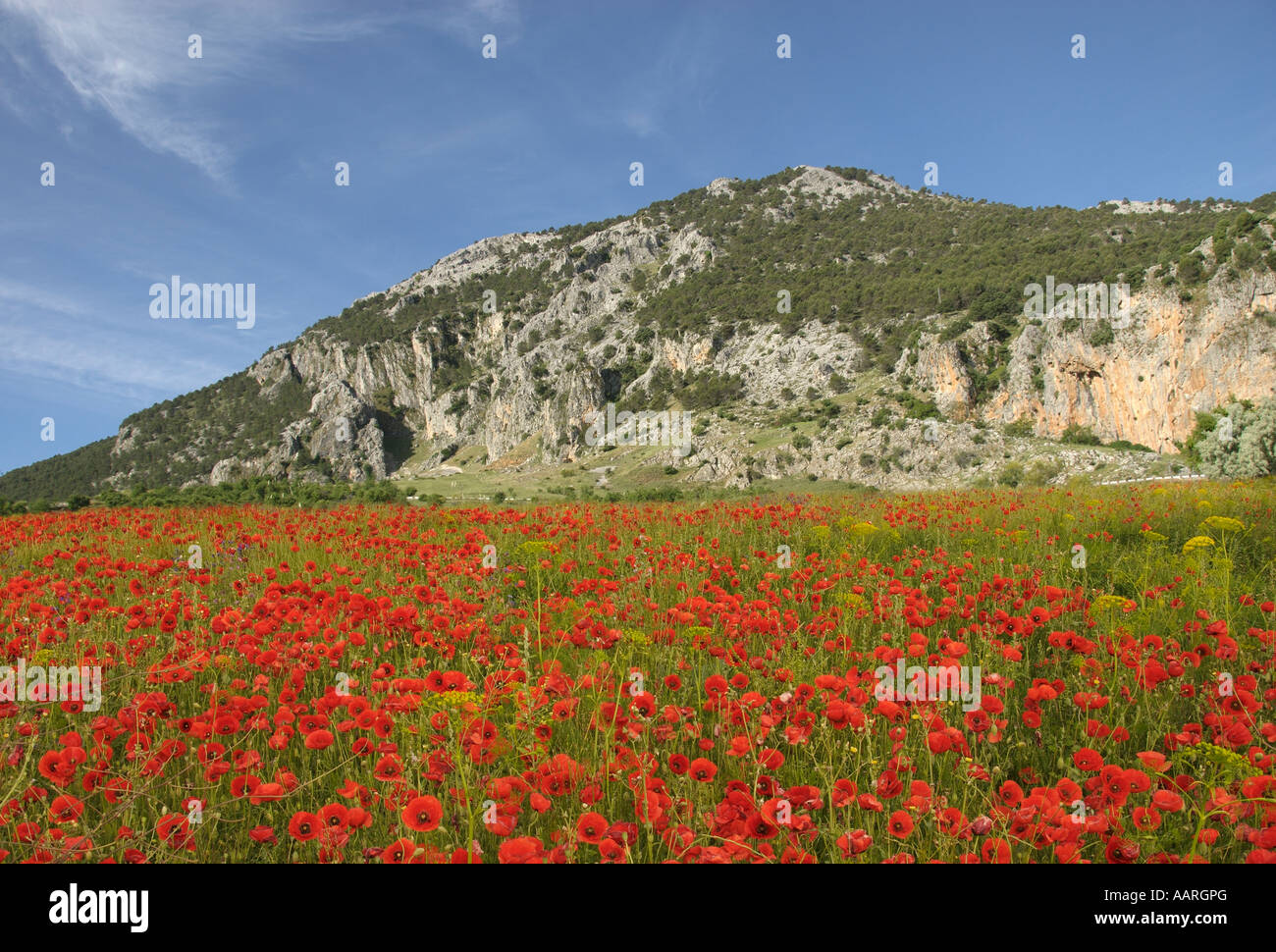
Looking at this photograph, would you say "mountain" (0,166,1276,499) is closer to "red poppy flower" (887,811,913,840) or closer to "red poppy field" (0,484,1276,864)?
"red poppy field" (0,484,1276,864)

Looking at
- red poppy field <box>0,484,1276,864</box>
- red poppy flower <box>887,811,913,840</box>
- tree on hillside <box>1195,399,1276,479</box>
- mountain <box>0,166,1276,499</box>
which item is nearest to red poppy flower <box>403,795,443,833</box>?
red poppy field <box>0,484,1276,864</box>

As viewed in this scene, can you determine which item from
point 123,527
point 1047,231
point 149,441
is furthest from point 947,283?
point 149,441

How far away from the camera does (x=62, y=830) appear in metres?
1.84

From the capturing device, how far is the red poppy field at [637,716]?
1.60m

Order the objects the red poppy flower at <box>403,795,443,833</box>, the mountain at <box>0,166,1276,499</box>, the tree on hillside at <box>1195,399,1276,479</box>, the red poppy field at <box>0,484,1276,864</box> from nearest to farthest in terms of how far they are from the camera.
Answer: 1. the red poppy flower at <box>403,795,443,833</box>
2. the red poppy field at <box>0,484,1276,864</box>
3. the tree on hillside at <box>1195,399,1276,479</box>
4. the mountain at <box>0,166,1276,499</box>

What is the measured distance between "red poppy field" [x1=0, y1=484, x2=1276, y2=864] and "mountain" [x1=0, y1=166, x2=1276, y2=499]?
43.8 meters

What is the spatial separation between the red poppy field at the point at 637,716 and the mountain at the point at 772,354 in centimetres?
4383

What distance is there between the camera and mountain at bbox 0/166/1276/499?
51875mm

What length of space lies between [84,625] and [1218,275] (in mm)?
72213

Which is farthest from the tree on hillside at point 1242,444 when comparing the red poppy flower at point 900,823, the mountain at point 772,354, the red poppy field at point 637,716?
the red poppy flower at point 900,823

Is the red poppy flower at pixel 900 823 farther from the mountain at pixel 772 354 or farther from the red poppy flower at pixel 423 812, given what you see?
the mountain at pixel 772 354

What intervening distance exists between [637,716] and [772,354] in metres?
91.4

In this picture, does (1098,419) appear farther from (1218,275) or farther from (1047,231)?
(1047,231)
